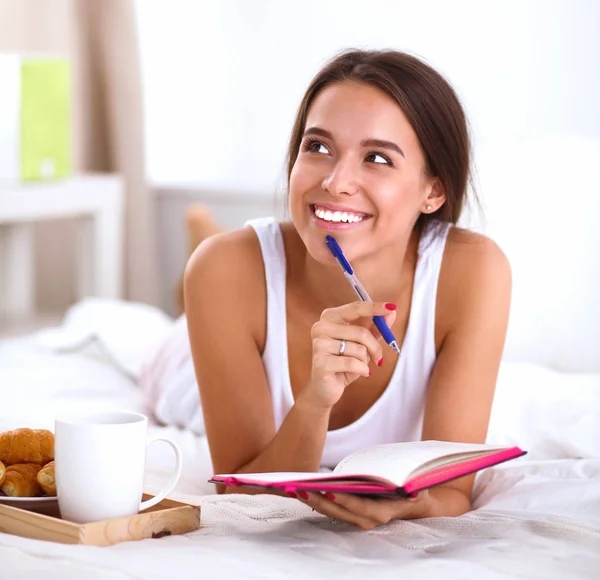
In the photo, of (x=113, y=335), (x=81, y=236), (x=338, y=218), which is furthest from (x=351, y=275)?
(x=81, y=236)

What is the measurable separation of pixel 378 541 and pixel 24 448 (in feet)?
1.23

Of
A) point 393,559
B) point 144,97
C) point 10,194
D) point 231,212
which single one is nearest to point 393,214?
point 393,559

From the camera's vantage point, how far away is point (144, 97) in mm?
3434

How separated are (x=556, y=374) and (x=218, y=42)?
1.91 m

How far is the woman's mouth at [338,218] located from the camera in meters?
1.29

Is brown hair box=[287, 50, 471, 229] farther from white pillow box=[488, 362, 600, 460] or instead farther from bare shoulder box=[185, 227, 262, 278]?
white pillow box=[488, 362, 600, 460]

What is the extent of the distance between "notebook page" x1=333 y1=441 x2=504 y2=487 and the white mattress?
84 mm

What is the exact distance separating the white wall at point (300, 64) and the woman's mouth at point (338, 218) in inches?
57.2

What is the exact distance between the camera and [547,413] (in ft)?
5.23

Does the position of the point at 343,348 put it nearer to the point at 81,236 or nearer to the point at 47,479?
the point at 47,479

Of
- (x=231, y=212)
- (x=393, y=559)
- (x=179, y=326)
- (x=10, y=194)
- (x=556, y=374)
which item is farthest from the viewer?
(x=231, y=212)

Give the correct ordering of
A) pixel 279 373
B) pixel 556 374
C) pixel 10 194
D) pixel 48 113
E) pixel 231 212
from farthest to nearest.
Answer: pixel 231 212 < pixel 48 113 < pixel 10 194 < pixel 556 374 < pixel 279 373

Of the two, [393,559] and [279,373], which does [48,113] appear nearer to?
[279,373]

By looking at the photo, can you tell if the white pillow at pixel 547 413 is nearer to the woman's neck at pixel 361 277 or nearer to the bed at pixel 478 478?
the bed at pixel 478 478
